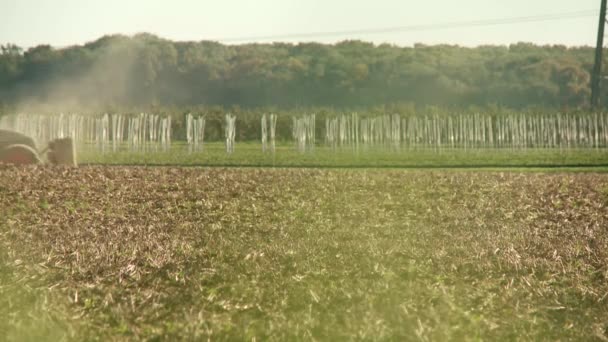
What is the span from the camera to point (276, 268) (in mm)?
4773

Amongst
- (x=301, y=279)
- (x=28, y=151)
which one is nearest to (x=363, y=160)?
(x=28, y=151)

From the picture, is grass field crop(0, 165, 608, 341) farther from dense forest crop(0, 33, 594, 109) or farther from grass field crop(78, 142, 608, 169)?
dense forest crop(0, 33, 594, 109)

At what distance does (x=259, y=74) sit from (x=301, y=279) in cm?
10615

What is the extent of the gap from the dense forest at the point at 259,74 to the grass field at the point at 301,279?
96.2m

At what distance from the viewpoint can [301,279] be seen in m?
4.50

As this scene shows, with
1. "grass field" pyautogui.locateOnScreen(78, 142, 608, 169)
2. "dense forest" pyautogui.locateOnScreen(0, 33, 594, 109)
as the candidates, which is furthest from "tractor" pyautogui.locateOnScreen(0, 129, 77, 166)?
"dense forest" pyautogui.locateOnScreen(0, 33, 594, 109)

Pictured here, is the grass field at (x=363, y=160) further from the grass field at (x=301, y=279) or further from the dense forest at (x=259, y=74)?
the dense forest at (x=259, y=74)

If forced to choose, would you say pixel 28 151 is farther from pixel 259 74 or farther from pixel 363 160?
pixel 259 74

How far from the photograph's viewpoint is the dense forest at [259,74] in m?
102

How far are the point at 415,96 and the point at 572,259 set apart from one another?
10363 cm

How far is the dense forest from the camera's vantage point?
10200cm

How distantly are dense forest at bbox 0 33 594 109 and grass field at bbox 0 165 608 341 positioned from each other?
96218 mm

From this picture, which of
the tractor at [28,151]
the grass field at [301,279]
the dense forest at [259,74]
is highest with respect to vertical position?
the dense forest at [259,74]

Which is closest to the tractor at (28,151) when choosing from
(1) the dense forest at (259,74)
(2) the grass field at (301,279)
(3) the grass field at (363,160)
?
(3) the grass field at (363,160)
